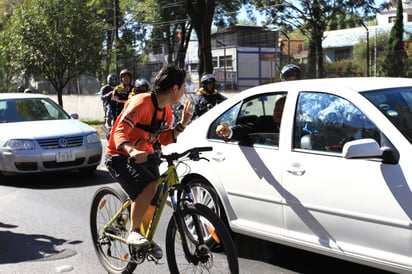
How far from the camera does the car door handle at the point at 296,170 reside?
4316 millimetres

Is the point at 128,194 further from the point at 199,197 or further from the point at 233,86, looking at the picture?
the point at 233,86

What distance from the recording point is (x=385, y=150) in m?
3.79

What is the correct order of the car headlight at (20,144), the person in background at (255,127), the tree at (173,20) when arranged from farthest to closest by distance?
the tree at (173,20), the car headlight at (20,144), the person in background at (255,127)

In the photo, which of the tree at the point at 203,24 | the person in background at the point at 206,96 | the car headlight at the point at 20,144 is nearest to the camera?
the car headlight at the point at 20,144

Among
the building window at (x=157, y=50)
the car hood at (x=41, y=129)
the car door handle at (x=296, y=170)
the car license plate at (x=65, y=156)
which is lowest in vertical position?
the car license plate at (x=65, y=156)

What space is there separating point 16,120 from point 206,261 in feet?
23.1

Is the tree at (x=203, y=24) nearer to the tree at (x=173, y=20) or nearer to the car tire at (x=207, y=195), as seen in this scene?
the tree at (x=173, y=20)

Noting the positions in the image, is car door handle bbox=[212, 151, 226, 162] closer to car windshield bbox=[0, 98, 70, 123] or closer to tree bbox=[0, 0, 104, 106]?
car windshield bbox=[0, 98, 70, 123]

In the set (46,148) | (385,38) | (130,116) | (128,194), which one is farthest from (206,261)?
(385,38)

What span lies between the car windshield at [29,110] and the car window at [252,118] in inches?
221

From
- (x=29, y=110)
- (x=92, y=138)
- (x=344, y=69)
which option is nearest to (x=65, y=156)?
(x=92, y=138)

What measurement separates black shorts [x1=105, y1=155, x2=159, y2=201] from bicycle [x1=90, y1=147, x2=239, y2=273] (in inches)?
4.4

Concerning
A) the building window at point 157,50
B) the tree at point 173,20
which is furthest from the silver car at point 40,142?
the building window at point 157,50

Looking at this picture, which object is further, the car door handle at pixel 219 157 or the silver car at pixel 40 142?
the silver car at pixel 40 142
